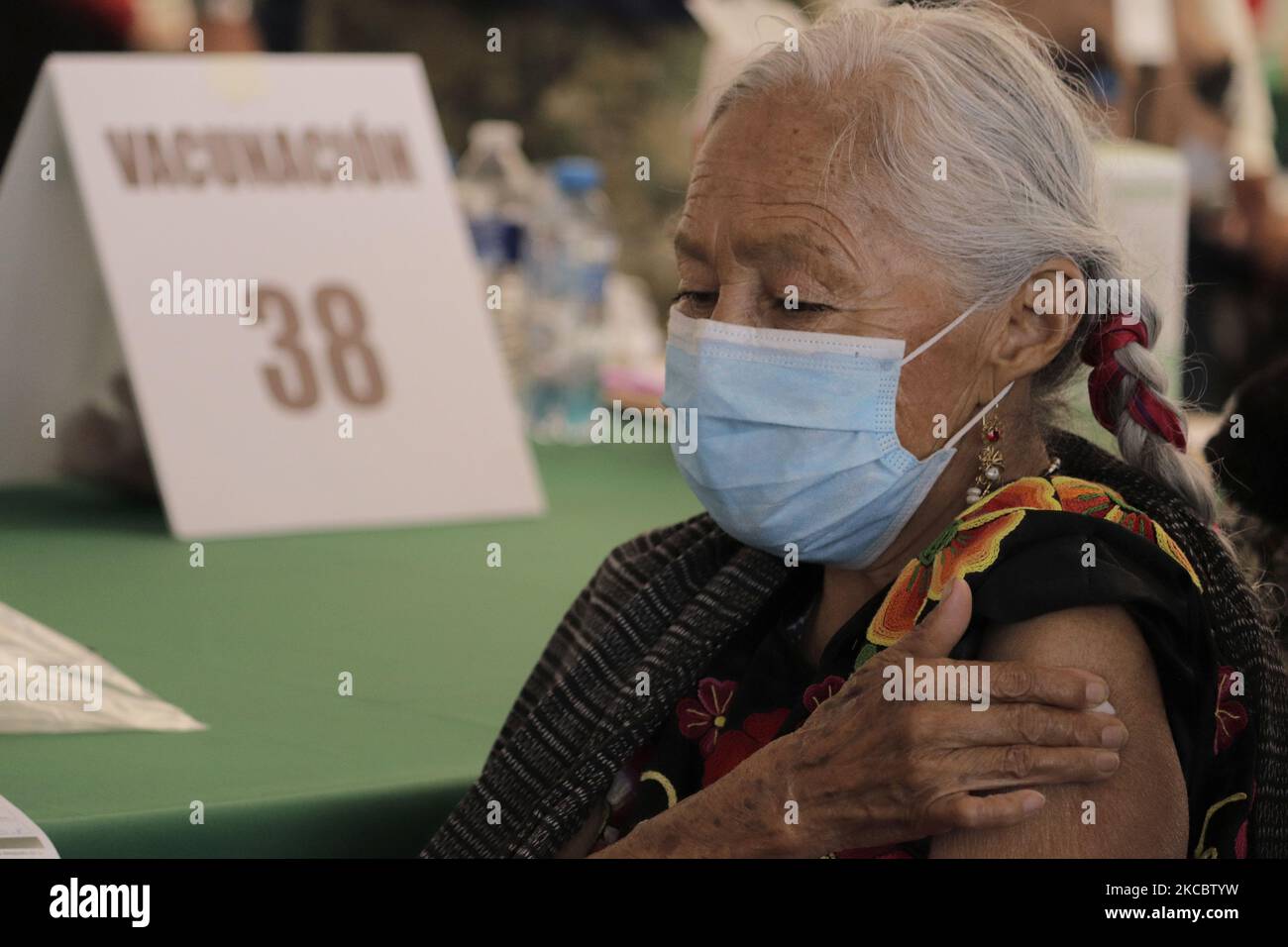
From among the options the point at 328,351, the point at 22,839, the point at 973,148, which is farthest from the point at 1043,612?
the point at 328,351

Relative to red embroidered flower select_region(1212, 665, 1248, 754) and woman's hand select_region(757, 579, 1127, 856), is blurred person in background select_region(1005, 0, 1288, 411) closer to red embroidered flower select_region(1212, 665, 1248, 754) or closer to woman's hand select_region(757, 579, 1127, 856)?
red embroidered flower select_region(1212, 665, 1248, 754)

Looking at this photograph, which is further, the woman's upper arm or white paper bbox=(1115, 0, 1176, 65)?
white paper bbox=(1115, 0, 1176, 65)

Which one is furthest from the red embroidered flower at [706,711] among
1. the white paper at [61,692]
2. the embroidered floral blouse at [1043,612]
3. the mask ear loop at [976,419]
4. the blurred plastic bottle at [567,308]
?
the blurred plastic bottle at [567,308]

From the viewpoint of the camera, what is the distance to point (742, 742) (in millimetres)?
1141

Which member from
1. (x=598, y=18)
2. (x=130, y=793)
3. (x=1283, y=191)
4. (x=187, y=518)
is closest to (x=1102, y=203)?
(x=130, y=793)

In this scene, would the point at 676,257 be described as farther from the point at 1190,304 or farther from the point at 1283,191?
the point at 1283,191

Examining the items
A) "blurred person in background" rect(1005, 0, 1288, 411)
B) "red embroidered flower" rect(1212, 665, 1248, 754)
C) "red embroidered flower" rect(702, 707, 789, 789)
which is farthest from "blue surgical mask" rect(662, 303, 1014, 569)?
"blurred person in background" rect(1005, 0, 1288, 411)

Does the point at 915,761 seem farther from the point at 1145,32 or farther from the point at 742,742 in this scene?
the point at 1145,32

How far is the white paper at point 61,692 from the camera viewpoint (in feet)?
4.24

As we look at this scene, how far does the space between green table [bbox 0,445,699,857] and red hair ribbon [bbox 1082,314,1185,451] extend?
0.56 metres

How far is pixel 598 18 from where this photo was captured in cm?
462

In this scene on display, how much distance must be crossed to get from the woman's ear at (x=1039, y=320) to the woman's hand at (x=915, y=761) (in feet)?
0.70

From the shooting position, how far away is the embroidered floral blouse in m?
0.94

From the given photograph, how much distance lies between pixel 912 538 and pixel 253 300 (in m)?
1.18
